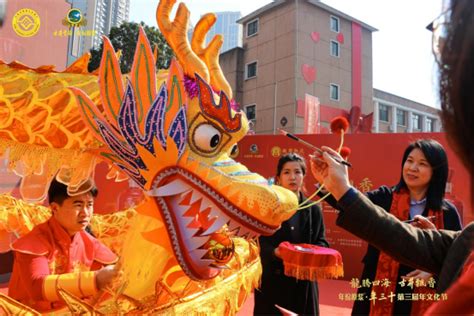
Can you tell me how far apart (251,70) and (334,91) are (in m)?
3.67

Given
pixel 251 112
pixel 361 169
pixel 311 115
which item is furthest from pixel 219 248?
pixel 251 112

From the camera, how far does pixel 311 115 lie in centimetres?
1183

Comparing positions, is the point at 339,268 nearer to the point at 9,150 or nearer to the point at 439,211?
the point at 439,211

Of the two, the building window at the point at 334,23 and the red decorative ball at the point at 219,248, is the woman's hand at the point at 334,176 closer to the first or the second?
the red decorative ball at the point at 219,248

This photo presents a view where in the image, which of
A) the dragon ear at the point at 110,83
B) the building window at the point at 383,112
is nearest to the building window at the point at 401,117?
the building window at the point at 383,112

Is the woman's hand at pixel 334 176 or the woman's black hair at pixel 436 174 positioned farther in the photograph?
the woman's black hair at pixel 436 174

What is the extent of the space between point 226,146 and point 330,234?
413 cm

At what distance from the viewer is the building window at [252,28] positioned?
51.1 feet

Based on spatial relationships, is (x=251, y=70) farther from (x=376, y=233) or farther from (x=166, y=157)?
(x=376, y=233)

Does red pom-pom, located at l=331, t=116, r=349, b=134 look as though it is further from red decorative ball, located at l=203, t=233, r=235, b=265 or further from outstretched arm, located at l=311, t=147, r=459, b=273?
red decorative ball, located at l=203, t=233, r=235, b=265

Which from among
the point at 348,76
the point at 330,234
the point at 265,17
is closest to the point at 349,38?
the point at 348,76

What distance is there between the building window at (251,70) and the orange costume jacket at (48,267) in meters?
14.3

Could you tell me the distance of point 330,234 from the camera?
5.05m

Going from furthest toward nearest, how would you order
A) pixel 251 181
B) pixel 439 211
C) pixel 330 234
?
pixel 330 234 → pixel 439 211 → pixel 251 181
